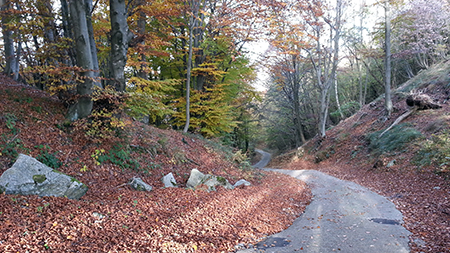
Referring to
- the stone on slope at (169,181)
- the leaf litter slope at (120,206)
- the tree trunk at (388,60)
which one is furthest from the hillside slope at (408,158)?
the stone on slope at (169,181)

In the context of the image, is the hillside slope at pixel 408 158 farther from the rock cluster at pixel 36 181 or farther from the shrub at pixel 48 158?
the shrub at pixel 48 158

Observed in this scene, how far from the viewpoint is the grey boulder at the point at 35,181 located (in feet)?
13.3

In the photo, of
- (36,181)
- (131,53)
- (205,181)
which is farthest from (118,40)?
(205,181)

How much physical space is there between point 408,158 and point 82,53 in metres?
12.4

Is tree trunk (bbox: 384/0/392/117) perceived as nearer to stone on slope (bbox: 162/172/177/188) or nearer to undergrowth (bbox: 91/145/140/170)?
stone on slope (bbox: 162/172/177/188)

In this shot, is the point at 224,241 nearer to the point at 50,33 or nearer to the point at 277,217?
the point at 277,217

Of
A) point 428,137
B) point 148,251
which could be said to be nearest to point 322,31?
point 428,137

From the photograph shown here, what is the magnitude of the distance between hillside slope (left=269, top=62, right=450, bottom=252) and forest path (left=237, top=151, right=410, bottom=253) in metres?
0.33

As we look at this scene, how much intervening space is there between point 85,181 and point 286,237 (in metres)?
4.41

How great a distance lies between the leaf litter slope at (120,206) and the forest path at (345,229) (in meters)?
0.36

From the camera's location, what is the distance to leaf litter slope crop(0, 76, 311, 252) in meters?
3.42

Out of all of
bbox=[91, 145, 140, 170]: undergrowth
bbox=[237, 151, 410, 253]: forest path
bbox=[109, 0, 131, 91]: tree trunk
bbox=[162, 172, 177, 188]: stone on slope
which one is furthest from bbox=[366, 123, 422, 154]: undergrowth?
bbox=[109, 0, 131, 91]: tree trunk

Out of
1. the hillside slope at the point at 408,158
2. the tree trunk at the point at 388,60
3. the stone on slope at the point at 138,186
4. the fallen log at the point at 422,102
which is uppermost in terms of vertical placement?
the tree trunk at the point at 388,60

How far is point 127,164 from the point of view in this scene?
6836 mm
